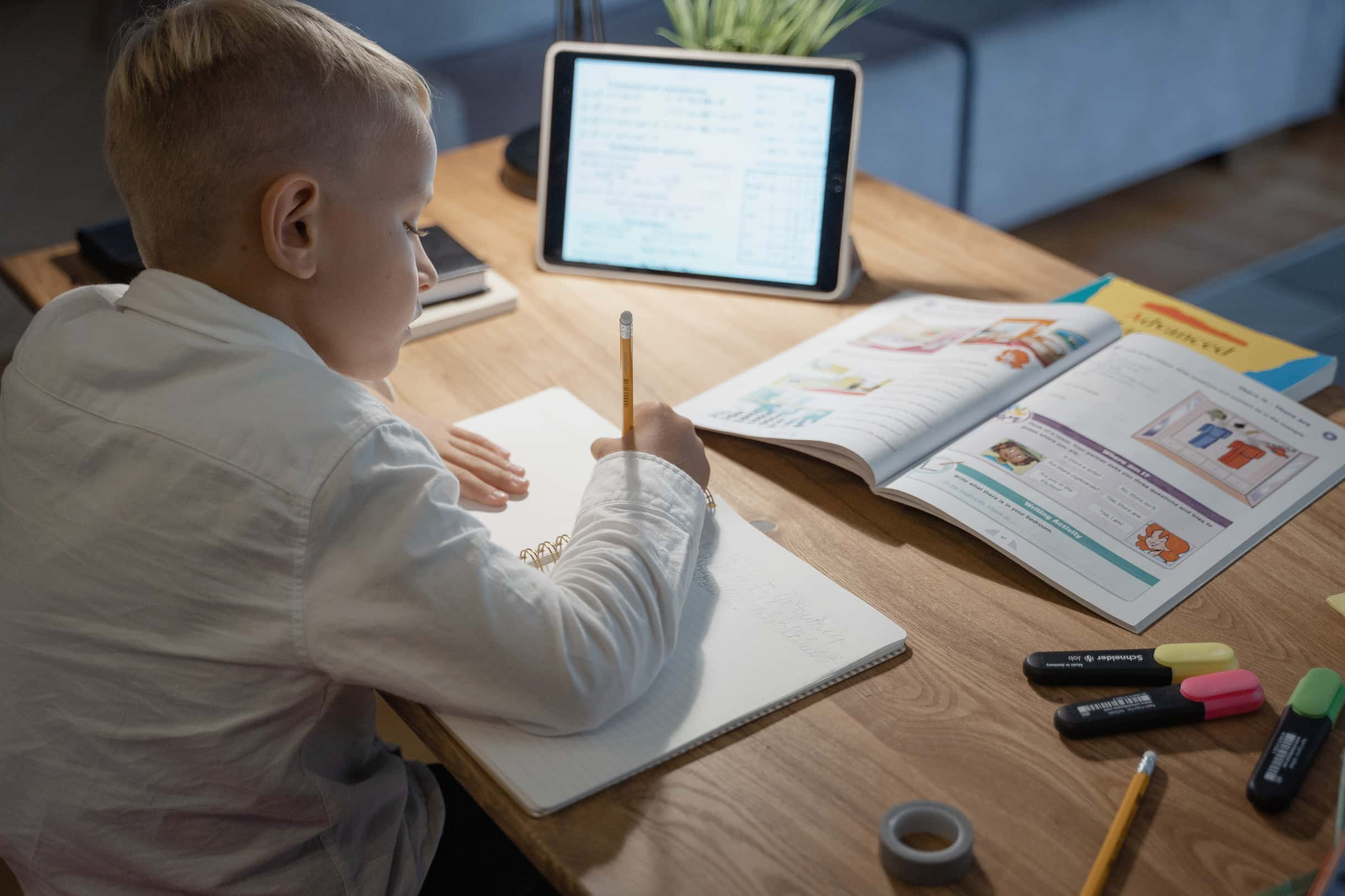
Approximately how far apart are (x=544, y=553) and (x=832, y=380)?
0.36m

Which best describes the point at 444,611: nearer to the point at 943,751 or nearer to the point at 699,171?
the point at 943,751

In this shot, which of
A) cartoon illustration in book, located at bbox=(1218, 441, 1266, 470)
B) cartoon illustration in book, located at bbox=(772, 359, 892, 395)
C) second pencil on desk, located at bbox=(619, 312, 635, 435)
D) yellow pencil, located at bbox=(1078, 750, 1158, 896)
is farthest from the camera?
cartoon illustration in book, located at bbox=(772, 359, 892, 395)

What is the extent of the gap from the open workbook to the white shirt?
10.4 inches

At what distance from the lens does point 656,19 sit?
276 centimetres

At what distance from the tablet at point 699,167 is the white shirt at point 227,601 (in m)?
0.56

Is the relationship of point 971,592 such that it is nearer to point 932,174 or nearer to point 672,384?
point 672,384

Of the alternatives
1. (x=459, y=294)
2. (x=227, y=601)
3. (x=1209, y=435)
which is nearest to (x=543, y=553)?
(x=227, y=601)

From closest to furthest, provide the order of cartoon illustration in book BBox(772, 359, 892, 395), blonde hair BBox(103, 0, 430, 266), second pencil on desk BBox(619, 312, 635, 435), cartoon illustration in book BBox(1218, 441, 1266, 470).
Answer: blonde hair BBox(103, 0, 430, 266) → second pencil on desk BBox(619, 312, 635, 435) → cartoon illustration in book BBox(1218, 441, 1266, 470) → cartoon illustration in book BBox(772, 359, 892, 395)

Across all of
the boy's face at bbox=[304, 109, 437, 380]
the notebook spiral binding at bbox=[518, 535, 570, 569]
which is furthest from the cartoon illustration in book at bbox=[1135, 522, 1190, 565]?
the boy's face at bbox=[304, 109, 437, 380]

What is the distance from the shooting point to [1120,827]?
2.24 feet

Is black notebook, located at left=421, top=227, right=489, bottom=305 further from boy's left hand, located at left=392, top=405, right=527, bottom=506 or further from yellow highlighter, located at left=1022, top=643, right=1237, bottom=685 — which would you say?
yellow highlighter, located at left=1022, top=643, right=1237, bottom=685

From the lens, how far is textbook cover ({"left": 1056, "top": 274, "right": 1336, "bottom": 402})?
1.10 m

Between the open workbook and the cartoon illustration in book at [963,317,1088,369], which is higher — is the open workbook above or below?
below

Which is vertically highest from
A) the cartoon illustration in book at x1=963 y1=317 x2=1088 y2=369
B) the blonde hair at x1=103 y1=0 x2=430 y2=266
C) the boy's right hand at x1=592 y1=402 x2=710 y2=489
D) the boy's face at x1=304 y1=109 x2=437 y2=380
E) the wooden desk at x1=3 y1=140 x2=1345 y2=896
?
the blonde hair at x1=103 y1=0 x2=430 y2=266
